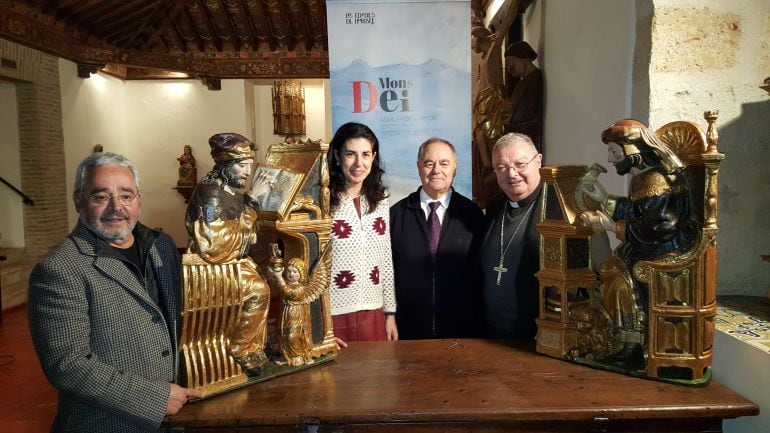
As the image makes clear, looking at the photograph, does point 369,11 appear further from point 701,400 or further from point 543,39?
point 701,400

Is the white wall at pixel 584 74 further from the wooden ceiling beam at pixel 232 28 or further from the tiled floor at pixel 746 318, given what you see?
the wooden ceiling beam at pixel 232 28

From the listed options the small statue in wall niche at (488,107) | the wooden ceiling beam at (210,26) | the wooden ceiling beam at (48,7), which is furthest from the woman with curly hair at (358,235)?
the wooden ceiling beam at (210,26)

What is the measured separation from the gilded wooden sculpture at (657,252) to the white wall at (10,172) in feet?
30.1

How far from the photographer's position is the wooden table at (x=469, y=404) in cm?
167

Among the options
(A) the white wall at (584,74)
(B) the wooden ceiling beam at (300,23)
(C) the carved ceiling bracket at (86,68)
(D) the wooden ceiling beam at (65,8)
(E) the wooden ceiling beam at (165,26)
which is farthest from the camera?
(E) the wooden ceiling beam at (165,26)

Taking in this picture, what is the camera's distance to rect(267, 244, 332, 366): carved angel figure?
203 cm

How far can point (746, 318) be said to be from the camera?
2.13 m

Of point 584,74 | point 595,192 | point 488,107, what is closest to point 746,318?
point 595,192

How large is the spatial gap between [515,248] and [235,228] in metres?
1.18

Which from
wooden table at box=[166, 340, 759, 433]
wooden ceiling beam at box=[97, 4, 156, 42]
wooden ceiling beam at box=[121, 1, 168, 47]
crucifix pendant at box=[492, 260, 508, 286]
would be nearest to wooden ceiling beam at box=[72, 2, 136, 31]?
wooden ceiling beam at box=[97, 4, 156, 42]

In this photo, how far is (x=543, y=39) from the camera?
4.34 meters

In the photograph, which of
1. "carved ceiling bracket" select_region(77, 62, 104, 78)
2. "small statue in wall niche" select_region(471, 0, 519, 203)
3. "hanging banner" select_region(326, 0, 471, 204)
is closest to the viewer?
"hanging banner" select_region(326, 0, 471, 204)

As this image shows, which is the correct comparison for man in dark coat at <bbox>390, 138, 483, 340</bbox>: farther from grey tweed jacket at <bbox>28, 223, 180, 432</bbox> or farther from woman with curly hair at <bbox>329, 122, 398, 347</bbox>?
grey tweed jacket at <bbox>28, 223, 180, 432</bbox>

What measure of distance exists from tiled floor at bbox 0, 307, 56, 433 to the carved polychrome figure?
289cm
